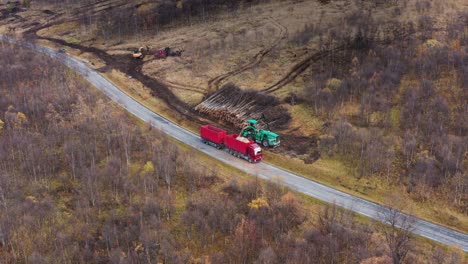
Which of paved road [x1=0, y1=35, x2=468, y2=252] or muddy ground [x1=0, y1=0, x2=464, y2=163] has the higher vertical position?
muddy ground [x1=0, y1=0, x2=464, y2=163]

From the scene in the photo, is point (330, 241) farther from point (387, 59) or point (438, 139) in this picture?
point (387, 59)

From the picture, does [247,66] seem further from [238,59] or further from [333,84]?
[333,84]

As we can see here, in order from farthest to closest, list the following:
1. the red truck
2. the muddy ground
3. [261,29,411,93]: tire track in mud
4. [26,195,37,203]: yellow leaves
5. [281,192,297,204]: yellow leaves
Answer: [261,29,411,93]: tire track in mud
the muddy ground
the red truck
[26,195,37,203]: yellow leaves
[281,192,297,204]: yellow leaves

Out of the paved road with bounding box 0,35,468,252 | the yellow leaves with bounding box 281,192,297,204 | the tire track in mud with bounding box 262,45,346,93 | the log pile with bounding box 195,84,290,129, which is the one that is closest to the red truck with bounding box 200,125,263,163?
the paved road with bounding box 0,35,468,252

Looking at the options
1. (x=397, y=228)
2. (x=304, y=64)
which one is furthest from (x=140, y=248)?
(x=304, y=64)

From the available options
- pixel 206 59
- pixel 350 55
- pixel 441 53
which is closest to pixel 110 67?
pixel 206 59

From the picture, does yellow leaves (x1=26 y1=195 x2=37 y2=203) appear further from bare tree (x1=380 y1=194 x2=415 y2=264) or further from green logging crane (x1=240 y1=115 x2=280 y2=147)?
bare tree (x1=380 y1=194 x2=415 y2=264)
